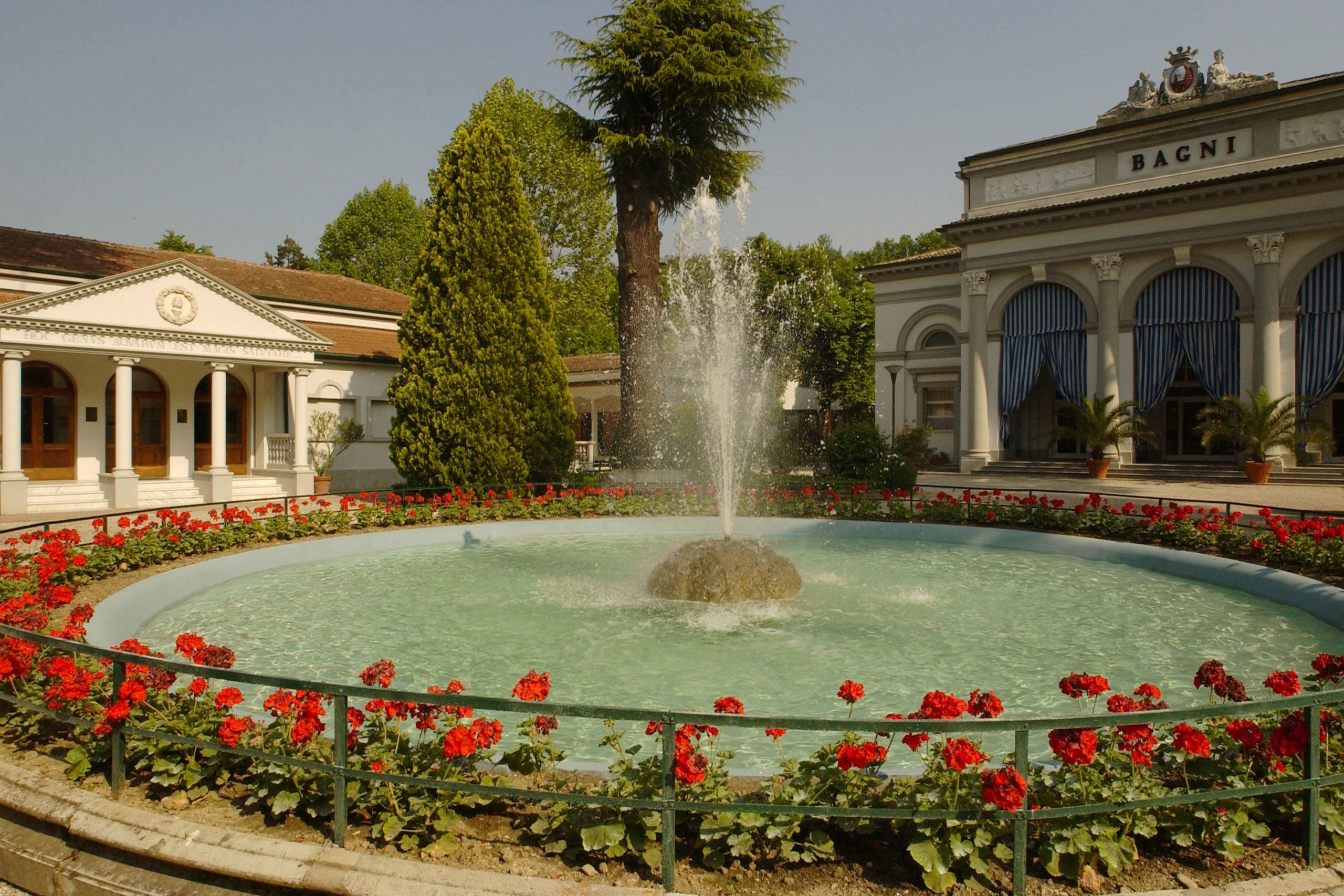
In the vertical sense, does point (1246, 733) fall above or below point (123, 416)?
below

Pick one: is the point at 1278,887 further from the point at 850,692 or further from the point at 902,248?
the point at 902,248

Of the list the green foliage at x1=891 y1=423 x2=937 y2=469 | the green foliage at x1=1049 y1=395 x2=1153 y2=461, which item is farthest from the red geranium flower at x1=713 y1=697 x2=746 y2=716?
the green foliage at x1=891 y1=423 x2=937 y2=469

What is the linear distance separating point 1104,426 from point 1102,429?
0.11 meters

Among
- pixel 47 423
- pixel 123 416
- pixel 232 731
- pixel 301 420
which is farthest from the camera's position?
pixel 301 420

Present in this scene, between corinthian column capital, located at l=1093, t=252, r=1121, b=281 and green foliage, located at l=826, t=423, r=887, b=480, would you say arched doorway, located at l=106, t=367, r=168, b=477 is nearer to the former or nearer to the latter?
green foliage, located at l=826, t=423, r=887, b=480

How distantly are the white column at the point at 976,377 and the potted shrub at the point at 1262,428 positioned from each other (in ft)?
22.4

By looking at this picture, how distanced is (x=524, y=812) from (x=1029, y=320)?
29.3 m

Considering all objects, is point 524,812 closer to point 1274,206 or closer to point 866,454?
point 866,454

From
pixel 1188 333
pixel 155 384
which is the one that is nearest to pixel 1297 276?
pixel 1188 333

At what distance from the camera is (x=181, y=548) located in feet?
38.0

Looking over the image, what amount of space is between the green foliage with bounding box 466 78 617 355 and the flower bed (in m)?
33.2

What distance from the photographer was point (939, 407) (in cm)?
3331

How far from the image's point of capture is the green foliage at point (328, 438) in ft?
79.2

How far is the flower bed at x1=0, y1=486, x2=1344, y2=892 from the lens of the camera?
3.27 m
